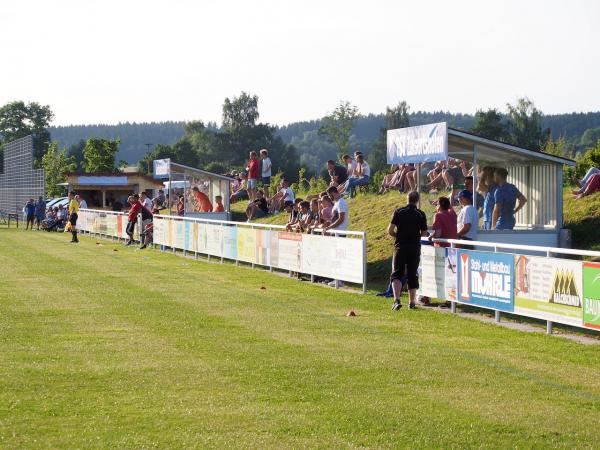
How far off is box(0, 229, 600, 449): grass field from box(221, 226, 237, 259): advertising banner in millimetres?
10302

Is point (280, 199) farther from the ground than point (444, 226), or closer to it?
farther from the ground

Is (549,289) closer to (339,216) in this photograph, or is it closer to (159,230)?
(339,216)

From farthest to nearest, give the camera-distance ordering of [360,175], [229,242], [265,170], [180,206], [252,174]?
[180,206] → [252,174] → [265,170] → [360,175] → [229,242]

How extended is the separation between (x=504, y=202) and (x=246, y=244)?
9007 mm

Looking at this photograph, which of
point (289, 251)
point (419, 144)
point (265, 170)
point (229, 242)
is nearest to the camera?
point (419, 144)

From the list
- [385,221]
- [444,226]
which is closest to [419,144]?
[444,226]

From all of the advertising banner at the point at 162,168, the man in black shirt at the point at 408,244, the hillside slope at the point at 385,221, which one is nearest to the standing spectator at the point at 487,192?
the hillside slope at the point at 385,221

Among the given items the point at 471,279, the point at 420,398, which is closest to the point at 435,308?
the point at 471,279

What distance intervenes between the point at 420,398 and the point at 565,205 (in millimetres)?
15760

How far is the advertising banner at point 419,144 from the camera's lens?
21375 millimetres

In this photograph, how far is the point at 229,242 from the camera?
30.8m

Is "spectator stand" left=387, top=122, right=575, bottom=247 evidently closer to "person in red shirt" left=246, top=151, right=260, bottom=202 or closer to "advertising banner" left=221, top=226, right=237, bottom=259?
"advertising banner" left=221, top=226, right=237, bottom=259

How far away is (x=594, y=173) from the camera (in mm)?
24891

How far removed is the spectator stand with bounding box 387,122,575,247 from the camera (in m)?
21.6
